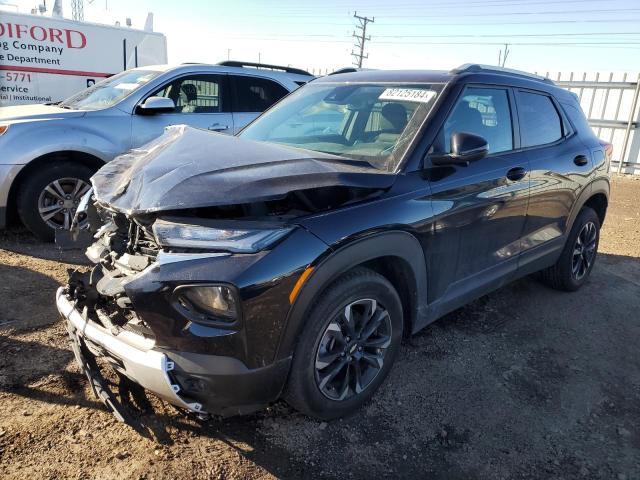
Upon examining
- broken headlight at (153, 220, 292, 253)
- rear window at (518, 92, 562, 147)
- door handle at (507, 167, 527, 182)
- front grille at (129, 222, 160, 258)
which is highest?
rear window at (518, 92, 562, 147)

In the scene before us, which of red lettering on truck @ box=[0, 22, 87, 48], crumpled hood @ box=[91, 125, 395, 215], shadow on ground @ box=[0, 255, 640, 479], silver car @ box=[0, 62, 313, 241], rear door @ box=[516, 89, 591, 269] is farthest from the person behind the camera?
red lettering on truck @ box=[0, 22, 87, 48]

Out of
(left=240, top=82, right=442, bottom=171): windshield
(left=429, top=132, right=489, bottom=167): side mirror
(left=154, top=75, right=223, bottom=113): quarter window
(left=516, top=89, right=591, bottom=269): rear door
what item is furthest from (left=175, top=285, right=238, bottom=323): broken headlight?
(left=154, top=75, right=223, bottom=113): quarter window

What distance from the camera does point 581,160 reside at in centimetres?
422

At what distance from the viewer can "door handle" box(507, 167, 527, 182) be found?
134 inches

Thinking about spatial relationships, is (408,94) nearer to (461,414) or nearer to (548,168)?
(548,168)

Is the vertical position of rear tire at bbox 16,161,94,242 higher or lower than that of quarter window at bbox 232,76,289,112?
lower

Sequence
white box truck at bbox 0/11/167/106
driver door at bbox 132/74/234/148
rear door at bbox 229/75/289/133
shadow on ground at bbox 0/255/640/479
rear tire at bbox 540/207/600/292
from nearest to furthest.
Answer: shadow on ground at bbox 0/255/640/479, rear tire at bbox 540/207/600/292, driver door at bbox 132/74/234/148, rear door at bbox 229/75/289/133, white box truck at bbox 0/11/167/106

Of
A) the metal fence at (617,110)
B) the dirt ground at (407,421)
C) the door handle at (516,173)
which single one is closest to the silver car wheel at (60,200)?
the dirt ground at (407,421)

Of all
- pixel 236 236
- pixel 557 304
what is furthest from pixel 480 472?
pixel 557 304

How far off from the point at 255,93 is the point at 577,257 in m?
4.21

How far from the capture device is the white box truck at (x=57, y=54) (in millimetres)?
10273

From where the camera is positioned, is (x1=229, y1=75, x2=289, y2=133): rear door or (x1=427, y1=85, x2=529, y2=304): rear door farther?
(x1=229, y1=75, x2=289, y2=133): rear door

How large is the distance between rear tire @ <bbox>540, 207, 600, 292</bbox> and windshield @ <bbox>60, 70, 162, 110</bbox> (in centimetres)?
470

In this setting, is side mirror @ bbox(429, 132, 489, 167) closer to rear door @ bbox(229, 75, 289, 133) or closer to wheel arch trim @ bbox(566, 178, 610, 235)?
wheel arch trim @ bbox(566, 178, 610, 235)
